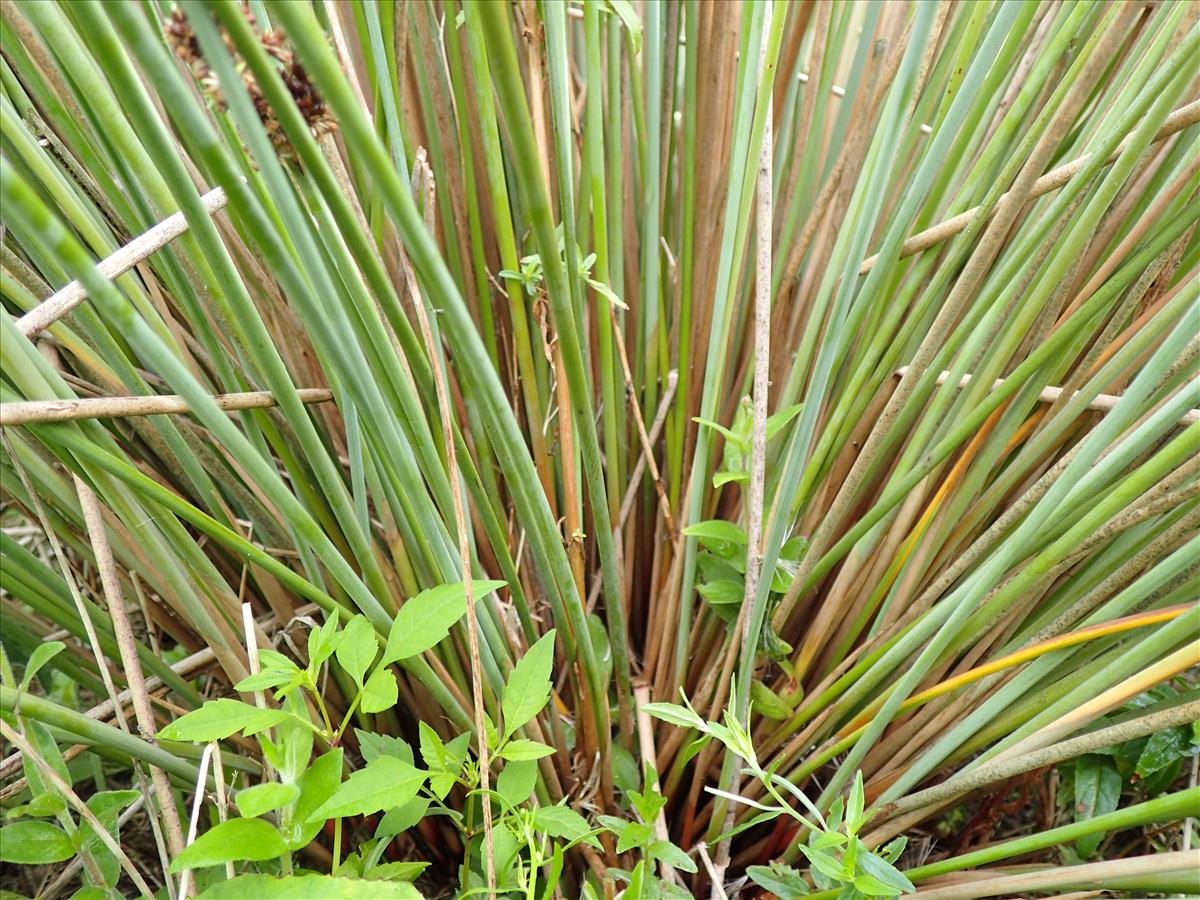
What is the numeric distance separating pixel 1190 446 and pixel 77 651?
763 mm

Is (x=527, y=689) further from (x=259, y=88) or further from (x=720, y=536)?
(x=259, y=88)

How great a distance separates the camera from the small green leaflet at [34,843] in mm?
448

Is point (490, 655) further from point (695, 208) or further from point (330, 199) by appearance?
point (695, 208)

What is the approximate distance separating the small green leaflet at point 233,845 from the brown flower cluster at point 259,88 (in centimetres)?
32

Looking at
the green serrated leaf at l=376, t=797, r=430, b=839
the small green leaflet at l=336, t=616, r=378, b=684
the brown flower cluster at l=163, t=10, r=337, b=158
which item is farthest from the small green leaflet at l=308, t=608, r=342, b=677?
the brown flower cluster at l=163, t=10, r=337, b=158

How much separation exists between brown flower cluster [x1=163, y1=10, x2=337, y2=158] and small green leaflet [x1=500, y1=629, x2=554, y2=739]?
292 mm

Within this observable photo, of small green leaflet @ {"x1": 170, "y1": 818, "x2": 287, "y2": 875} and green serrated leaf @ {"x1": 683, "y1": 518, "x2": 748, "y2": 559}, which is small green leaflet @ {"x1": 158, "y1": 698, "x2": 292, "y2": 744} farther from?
green serrated leaf @ {"x1": 683, "y1": 518, "x2": 748, "y2": 559}

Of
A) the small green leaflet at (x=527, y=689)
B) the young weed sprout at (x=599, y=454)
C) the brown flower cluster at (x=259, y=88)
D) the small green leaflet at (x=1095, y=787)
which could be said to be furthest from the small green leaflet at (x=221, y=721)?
the small green leaflet at (x=1095, y=787)

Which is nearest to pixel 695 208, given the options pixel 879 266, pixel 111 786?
pixel 879 266

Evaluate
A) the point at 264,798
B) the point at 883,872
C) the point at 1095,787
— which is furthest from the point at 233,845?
the point at 1095,787

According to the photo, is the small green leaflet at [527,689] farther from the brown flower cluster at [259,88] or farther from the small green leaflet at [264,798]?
the brown flower cluster at [259,88]

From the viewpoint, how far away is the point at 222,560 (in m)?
0.67

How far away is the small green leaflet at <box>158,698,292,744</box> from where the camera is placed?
1.36 ft

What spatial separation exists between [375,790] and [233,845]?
7cm
